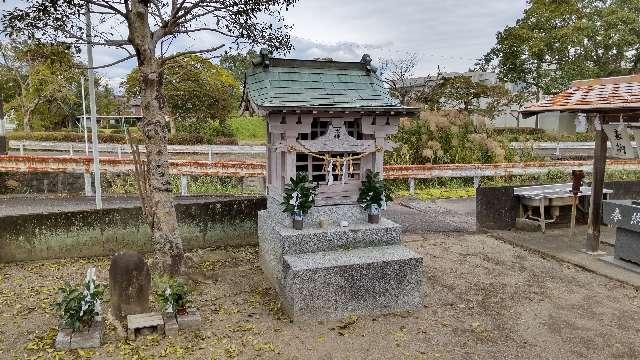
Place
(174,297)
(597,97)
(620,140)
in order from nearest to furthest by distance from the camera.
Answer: (174,297) → (620,140) → (597,97)

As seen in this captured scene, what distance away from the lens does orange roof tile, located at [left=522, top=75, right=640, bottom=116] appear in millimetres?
8398

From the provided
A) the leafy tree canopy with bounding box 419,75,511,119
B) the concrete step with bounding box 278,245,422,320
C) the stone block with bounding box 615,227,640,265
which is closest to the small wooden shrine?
the concrete step with bounding box 278,245,422,320

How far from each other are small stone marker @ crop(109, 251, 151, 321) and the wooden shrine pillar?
9012mm

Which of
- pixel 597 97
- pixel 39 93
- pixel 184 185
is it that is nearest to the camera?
pixel 597 97

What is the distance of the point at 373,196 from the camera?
765 centimetres

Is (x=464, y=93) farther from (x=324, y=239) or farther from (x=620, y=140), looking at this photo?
(x=324, y=239)

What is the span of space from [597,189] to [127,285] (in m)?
9.42

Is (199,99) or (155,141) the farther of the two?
(199,99)

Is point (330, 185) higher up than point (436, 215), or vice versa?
point (330, 185)

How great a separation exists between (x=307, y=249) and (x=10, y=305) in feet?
15.9

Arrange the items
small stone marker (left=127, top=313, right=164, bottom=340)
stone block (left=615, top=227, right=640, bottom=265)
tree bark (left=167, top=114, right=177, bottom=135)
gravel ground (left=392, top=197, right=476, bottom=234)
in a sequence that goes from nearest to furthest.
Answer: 1. small stone marker (left=127, top=313, right=164, bottom=340)
2. stone block (left=615, top=227, right=640, bottom=265)
3. gravel ground (left=392, top=197, right=476, bottom=234)
4. tree bark (left=167, top=114, right=177, bottom=135)

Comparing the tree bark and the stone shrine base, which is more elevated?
the tree bark

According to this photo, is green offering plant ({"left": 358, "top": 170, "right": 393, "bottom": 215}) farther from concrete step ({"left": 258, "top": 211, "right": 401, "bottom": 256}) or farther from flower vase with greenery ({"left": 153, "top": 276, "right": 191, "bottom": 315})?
flower vase with greenery ({"left": 153, "top": 276, "right": 191, "bottom": 315})

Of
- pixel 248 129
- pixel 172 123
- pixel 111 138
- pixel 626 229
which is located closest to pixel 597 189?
pixel 626 229
